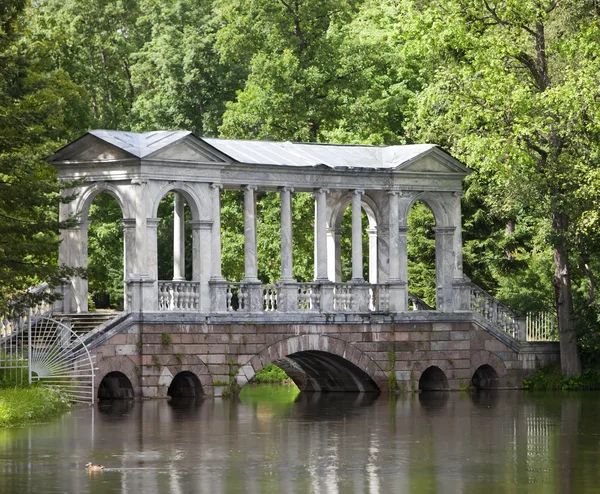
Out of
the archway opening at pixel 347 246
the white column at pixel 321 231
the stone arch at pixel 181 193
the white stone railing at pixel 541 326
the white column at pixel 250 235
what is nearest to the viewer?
the stone arch at pixel 181 193

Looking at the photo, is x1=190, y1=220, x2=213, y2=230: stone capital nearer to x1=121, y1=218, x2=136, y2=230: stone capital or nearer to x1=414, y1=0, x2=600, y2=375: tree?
x1=121, y1=218, x2=136, y2=230: stone capital

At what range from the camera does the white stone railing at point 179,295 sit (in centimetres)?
4072

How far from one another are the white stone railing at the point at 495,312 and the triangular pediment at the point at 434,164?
142 inches

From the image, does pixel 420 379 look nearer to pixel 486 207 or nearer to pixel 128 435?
pixel 486 207

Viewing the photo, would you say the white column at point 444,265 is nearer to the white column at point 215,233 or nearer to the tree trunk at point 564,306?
the tree trunk at point 564,306

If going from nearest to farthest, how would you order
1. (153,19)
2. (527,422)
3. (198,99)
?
(527,422) → (198,99) → (153,19)

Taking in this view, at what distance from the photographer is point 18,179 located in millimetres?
35531

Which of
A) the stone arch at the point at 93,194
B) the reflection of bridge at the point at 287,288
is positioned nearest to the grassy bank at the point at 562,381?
the reflection of bridge at the point at 287,288

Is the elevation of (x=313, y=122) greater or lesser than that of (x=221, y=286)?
greater

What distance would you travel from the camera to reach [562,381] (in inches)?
1810

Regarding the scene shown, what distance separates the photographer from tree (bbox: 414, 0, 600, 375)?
43.3 metres

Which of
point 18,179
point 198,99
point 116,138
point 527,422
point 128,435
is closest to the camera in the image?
point 128,435

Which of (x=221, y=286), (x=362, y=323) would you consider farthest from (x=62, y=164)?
(x=362, y=323)

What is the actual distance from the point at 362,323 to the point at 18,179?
38.9 ft
